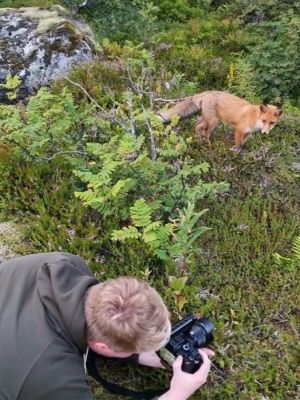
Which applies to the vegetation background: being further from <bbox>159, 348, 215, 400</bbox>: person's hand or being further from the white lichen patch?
<bbox>159, 348, 215, 400</bbox>: person's hand

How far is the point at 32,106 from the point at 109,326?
3404 mm

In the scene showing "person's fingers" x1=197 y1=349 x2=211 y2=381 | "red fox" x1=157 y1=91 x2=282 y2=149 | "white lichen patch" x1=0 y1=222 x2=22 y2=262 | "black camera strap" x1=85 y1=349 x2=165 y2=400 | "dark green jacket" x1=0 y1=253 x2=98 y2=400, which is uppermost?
"dark green jacket" x1=0 y1=253 x2=98 y2=400

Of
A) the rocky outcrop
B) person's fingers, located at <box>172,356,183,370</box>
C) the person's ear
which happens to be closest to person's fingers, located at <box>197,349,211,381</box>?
person's fingers, located at <box>172,356,183,370</box>

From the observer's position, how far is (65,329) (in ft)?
10.5

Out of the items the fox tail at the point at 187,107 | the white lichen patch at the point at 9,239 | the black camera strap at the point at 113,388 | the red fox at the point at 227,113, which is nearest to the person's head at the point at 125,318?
the black camera strap at the point at 113,388

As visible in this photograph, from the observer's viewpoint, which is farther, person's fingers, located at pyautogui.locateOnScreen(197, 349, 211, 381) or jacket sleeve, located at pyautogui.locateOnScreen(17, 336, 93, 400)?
person's fingers, located at pyautogui.locateOnScreen(197, 349, 211, 381)

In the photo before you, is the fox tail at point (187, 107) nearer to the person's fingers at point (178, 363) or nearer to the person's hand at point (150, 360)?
the person's hand at point (150, 360)

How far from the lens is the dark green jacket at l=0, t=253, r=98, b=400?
305 cm

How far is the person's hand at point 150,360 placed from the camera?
4.22 metres

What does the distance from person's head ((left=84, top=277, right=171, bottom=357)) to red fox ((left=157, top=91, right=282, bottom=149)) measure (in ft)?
13.0

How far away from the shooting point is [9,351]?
307 cm

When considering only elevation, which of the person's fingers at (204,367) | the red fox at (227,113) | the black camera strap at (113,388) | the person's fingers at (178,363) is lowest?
the black camera strap at (113,388)

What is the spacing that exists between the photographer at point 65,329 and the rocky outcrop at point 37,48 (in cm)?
581

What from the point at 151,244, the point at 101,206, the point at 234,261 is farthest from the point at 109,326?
the point at 234,261
